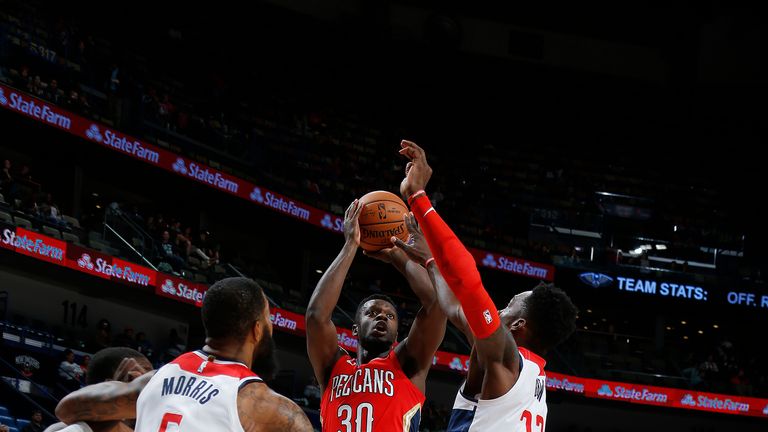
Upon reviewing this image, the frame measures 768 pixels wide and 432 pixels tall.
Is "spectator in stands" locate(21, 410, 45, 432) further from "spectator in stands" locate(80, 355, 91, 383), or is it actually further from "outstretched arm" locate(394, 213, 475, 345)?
"outstretched arm" locate(394, 213, 475, 345)

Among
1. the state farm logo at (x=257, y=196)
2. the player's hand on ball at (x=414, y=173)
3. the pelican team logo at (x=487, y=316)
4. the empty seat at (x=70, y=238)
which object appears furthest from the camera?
the state farm logo at (x=257, y=196)

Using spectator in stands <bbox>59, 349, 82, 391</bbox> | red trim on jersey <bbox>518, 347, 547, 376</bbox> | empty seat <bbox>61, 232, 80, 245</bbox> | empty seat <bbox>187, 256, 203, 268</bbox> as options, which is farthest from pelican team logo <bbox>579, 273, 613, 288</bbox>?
red trim on jersey <bbox>518, 347, 547, 376</bbox>

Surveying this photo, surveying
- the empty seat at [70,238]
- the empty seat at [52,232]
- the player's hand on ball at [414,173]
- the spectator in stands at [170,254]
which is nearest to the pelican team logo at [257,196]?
the spectator in stands at [170,254]

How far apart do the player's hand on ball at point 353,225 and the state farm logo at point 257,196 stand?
16412 mm

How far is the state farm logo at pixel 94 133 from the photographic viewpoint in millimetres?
18348

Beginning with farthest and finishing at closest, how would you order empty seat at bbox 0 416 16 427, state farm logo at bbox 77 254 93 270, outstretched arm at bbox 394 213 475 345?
state farm logo at bbox 77 254 93 270
empty seat at bbox 0 416 16 427
outstretched arm at bbox 394 213 475 345

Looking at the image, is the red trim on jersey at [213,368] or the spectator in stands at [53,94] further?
the spectator in stands at [53,94]

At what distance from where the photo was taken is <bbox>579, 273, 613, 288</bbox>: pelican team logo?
82.3 feet

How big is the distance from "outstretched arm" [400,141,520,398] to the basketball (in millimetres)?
1068

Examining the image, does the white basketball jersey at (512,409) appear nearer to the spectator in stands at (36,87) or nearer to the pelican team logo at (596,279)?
the spectator in stands at (36,87)

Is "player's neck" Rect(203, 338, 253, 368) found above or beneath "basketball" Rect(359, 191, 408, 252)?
beneath

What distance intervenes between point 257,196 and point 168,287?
432cm

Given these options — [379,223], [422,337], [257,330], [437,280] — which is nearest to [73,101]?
[379,223]

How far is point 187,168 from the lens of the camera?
66.7 ft
